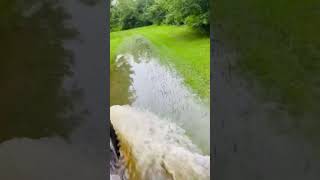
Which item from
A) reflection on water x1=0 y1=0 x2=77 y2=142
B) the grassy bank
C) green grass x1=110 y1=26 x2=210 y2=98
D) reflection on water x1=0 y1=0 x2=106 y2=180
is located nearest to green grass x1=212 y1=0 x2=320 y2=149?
the grassy bank

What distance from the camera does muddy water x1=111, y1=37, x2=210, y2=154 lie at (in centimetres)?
249

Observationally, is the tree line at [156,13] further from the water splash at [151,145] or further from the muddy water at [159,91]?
the water splash at [151,145]

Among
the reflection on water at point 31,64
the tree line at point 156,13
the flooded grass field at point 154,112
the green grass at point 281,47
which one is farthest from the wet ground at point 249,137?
the reflection on water at point 31,64

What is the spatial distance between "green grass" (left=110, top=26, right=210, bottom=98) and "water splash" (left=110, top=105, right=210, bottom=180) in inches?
13.9

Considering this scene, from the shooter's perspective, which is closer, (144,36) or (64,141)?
(64,141)

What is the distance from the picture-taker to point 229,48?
6.62ft

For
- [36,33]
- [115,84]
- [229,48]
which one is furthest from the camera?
[115,84]

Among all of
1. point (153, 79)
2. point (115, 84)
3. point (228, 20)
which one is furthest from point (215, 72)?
point (115, 84)

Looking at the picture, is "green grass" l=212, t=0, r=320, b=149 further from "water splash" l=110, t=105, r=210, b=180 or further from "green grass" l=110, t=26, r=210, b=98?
"water splash" l=110, t=105, r=210, b=180

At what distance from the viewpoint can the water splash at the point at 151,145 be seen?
8.09 ft

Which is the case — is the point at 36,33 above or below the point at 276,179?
above

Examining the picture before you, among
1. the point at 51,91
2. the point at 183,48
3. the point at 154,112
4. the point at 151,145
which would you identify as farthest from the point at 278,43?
the point at 51,91

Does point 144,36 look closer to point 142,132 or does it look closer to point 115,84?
point 115,84

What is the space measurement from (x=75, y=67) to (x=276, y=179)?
1.26 meters
